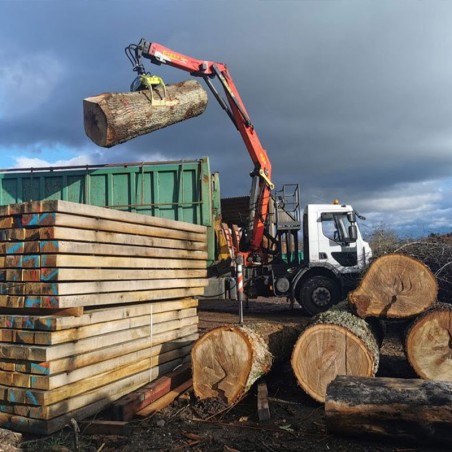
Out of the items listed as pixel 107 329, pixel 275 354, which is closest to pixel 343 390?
pixel 275 354

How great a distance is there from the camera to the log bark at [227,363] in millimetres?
4945

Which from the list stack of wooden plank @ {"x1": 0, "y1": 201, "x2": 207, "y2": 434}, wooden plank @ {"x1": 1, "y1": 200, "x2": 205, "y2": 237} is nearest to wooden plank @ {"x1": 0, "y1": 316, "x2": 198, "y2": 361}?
stack of wooden plank @ {"x1": 0, "y1": 201, "x2": 207, "y2": 434}

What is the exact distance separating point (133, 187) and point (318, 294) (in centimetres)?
498

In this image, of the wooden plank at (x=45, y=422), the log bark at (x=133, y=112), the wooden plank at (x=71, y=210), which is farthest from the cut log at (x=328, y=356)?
the log bark at (x=133, y=112)

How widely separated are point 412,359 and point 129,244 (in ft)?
11.0

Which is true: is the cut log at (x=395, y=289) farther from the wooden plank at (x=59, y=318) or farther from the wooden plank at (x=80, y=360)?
the wooden plank at (x=59, y=318)

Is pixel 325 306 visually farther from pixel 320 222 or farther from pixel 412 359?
pixel 412 359

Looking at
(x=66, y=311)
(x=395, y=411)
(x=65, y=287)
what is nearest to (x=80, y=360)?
(x=66, y=311)

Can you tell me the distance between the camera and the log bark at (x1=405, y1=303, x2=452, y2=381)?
5302 millimetres

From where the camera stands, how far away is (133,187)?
31.5 feet

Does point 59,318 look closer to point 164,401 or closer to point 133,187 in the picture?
point 164,401

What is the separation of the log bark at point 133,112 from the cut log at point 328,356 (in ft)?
14.5

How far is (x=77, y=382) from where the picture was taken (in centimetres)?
443

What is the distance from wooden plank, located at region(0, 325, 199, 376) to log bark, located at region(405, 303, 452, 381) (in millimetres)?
2919
